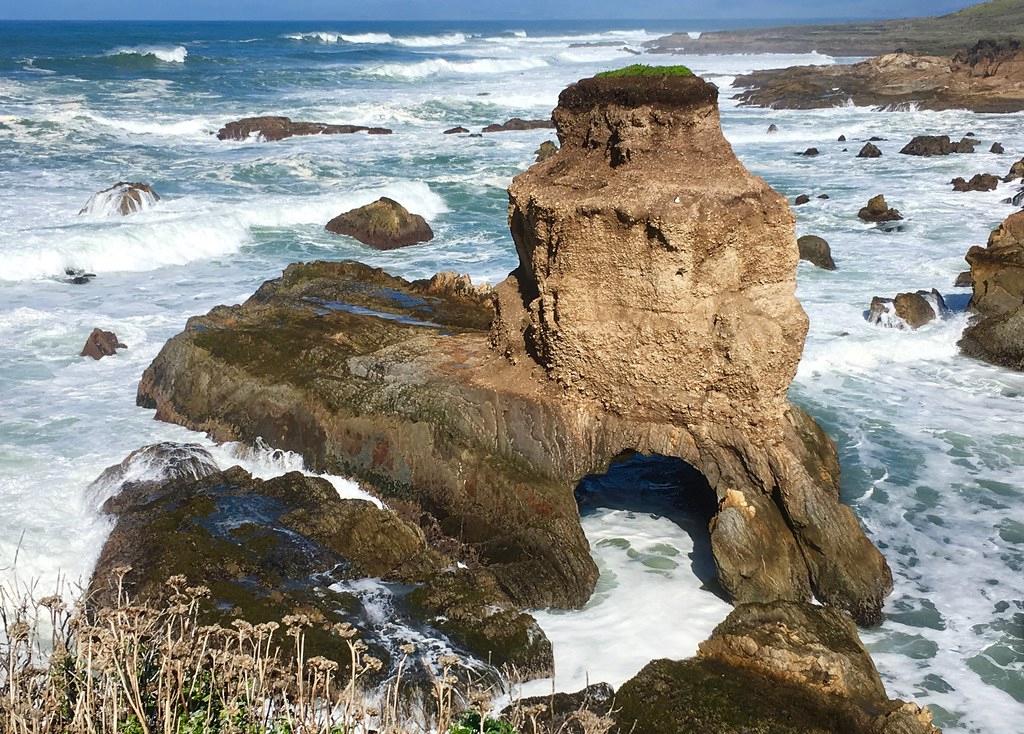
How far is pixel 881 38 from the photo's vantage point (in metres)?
130

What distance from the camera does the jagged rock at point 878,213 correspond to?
31.0 metres

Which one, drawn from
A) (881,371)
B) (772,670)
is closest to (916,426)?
(881,371)

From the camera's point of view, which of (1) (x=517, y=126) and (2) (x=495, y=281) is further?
(1) (x=517, y=126)

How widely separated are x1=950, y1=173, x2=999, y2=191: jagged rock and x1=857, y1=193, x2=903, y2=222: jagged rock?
227 inches

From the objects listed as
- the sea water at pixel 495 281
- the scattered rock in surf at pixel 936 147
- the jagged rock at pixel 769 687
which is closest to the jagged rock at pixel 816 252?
the sea water at pixel 495 281

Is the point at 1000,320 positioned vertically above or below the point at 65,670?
below

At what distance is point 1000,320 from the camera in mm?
19719

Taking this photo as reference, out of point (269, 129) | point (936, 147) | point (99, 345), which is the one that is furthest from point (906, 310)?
point (269, 129)

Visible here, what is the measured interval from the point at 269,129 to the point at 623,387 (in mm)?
41701

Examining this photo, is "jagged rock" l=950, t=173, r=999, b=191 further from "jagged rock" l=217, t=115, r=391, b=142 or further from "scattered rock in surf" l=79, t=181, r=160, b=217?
"jagged rock" l=217, t=115, r=391, b=142

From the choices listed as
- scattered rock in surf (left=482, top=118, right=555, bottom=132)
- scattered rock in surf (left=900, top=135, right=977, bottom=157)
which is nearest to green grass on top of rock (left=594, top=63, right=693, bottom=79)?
scattered rock in surf (left=900, top=135, right=977, bottom=157)

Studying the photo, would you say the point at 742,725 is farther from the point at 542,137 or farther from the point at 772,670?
the point at 542,137

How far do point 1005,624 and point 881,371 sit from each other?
8712mm

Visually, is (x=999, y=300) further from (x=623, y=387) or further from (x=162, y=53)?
(x=162, y=53)
